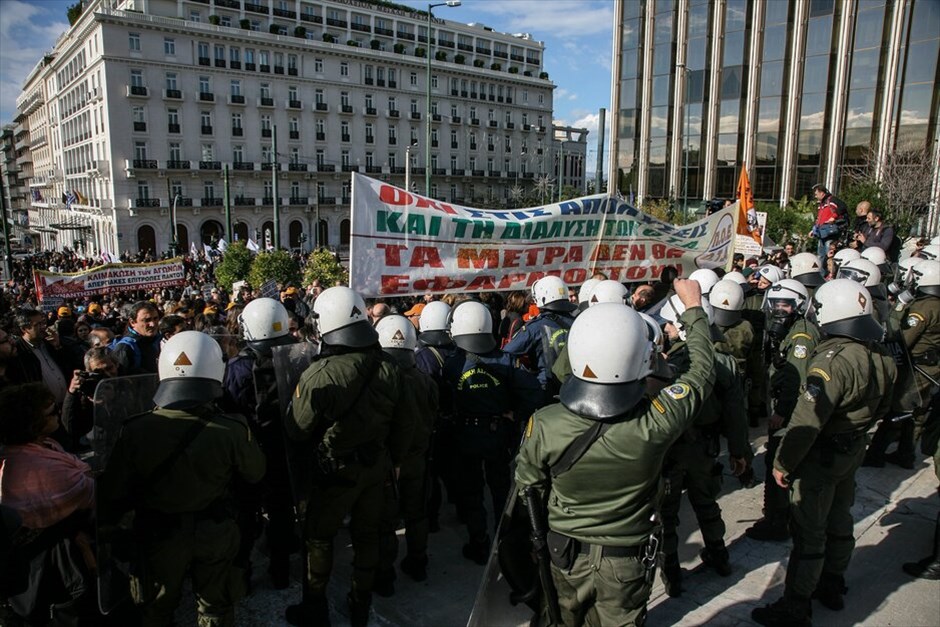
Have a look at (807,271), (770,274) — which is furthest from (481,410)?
(770,274)

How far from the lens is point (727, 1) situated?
113 feet

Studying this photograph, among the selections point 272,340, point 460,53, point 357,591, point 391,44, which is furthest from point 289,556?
point 460,53

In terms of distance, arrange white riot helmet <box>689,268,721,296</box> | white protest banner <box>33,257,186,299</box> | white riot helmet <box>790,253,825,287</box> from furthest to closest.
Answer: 1. white protest banner <box>33,257,186,299</box>
2. white riot helmet <box>790,253,825,287</box>
3. white riot helmet <box>689,268,721,296</box>

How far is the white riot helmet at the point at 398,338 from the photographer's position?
4.54m

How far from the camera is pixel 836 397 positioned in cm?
352

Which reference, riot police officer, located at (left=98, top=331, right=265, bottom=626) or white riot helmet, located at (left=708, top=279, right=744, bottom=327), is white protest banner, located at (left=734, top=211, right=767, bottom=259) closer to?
white riot helmet, located at (left=708, top=279, right=744, bottom=327)

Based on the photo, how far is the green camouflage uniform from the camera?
299 cm

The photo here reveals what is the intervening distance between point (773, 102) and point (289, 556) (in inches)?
1467

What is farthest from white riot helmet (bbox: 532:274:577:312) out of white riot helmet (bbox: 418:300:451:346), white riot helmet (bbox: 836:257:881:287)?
white riot helmet (bbox: 836:257:881:287)

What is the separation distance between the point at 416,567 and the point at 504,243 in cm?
381

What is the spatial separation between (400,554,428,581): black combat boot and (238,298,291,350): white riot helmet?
1770 millimetres

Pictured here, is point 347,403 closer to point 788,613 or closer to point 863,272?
point 788,613

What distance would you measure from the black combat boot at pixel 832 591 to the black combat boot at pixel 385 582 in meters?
2.70

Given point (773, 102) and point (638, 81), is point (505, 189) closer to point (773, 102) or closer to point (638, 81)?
point (638, 81)
